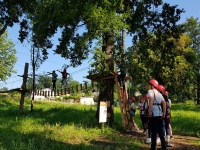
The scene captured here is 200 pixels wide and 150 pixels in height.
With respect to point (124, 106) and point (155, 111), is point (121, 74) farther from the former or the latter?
point (155, 111)

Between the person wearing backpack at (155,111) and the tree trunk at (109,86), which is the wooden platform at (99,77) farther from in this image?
the person wearing backpack at (155,111)

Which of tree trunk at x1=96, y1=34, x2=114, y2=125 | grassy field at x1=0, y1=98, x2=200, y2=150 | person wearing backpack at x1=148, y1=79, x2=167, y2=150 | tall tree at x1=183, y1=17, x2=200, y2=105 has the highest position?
tall tree at x1=183, y1=17, x2=200, y2=105

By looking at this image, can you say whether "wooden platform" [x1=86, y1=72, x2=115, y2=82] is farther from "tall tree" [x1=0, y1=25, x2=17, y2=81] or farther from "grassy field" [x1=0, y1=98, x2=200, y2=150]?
"tall tree" [x1=0, y1=25, x2=17, y2=81]

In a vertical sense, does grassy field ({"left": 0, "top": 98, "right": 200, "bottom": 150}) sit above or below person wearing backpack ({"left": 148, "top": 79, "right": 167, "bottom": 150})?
below

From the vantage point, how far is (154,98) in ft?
22.6

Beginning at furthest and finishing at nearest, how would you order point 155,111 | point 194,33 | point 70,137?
point 194,33 → point 70,137 → point 155,111

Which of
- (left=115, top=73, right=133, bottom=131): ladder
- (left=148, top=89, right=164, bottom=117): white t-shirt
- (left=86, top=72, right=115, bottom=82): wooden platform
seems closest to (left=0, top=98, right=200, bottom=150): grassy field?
(left=115, top=73, right=133, bottom=131): ladder

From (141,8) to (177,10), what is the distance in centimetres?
162

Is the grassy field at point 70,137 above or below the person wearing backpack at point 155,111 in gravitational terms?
below

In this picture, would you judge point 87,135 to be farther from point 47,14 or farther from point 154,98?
point 47,14

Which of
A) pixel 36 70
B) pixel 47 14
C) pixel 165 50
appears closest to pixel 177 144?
pixel 165 50

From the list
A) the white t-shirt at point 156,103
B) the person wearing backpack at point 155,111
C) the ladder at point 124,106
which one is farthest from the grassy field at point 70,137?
the white t-shirt at point 156,103

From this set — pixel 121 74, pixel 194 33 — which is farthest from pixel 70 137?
pixel 194 33

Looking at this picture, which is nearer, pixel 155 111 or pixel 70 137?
pixel 155 111
